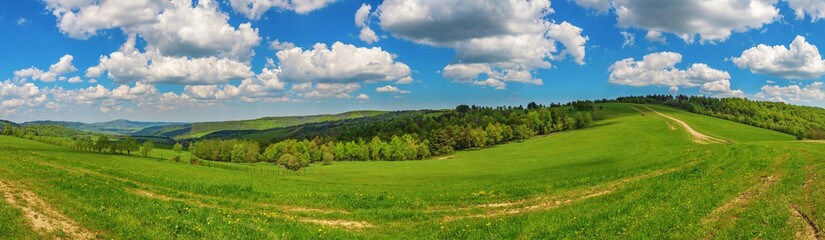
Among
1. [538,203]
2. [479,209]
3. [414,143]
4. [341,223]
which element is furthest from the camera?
[414,143]

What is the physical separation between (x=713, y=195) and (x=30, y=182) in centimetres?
3427

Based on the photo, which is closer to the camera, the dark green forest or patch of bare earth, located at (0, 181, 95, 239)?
patch of bare earth, located at (0, 181, 95, 239)

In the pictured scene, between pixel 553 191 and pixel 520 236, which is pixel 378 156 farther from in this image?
pixel 520 236

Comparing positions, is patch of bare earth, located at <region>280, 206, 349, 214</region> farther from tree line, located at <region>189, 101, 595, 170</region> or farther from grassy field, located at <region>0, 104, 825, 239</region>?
tree line, located at <region>189, 101, 595, 170</region>

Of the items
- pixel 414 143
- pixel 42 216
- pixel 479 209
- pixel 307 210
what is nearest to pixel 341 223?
pixel 307 210

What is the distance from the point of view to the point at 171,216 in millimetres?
20078

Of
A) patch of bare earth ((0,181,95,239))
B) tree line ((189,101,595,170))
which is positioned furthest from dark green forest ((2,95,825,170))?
patch of bare earth ((0,181,95,239))

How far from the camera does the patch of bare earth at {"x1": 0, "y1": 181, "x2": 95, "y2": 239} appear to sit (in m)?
15.9

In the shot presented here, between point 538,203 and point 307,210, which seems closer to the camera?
point 307,210

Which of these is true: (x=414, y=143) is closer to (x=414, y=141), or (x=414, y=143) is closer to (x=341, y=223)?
(x=414, y=141)

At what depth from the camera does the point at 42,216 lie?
677 inches

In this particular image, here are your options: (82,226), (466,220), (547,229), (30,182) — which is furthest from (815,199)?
(30,182)

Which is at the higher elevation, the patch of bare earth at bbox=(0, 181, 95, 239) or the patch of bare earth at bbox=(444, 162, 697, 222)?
the patch of bare earth at bbox=(0, 181, 95, 239)

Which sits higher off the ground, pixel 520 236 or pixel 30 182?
pixel 30 182
